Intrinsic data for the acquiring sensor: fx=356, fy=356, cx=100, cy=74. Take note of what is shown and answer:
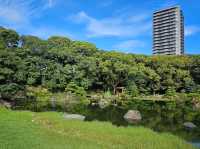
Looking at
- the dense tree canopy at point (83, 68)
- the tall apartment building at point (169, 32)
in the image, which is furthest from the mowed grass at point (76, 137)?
the tall apartment building at point (169, 32)

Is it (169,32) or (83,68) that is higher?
(169,32)

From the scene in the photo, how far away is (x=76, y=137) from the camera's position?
62.1 feet

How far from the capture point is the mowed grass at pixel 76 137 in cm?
1596

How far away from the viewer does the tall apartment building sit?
16734 cm

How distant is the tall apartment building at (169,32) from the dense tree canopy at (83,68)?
92875 millimetres

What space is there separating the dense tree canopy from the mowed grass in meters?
31.4

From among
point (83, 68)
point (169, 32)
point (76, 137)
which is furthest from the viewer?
point (169, 32)

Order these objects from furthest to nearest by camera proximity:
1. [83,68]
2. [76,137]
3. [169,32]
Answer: [169,32]
[83,68]
[76,137]

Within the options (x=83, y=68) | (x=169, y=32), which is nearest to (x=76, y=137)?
(x=83, y=68)

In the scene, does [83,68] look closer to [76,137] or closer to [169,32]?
[76,137]

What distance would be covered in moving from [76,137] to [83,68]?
44658 millimetres

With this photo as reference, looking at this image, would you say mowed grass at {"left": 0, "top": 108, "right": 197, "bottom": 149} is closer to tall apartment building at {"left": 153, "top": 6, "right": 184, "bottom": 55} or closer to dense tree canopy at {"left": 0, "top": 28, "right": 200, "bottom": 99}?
dense tree canopy at {"left": 0, "top": 28, "right": 200, "bottom": 99}

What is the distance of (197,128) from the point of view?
30188mm

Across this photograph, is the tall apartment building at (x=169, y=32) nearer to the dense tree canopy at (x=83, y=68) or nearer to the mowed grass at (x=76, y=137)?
the dense tree canopy at (x=83, y=68)
